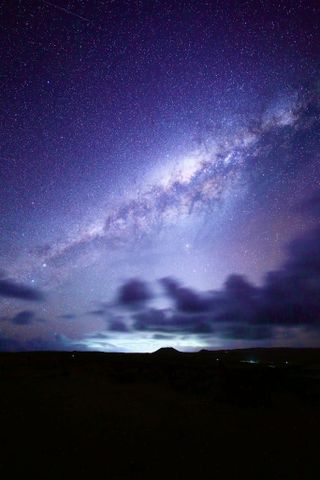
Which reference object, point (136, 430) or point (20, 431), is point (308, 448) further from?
point (20, 431)

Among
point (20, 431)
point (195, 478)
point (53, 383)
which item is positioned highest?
point (53, 383)

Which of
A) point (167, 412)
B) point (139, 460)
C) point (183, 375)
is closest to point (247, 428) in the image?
point (167, 412)

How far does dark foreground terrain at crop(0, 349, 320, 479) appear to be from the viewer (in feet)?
33.2

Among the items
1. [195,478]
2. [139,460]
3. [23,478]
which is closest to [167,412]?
[139,460]

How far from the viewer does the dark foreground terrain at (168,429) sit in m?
10.1

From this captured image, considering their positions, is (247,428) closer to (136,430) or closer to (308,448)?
(308,448)

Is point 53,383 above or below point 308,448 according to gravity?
above

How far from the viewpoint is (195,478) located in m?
9.44

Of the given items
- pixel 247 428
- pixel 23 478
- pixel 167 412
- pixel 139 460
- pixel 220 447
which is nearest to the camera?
pixel 23 478

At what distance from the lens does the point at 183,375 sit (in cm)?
2595

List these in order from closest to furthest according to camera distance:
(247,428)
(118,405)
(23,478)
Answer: (23,478), (247,428), (118,405)

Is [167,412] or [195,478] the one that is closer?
[195,478]

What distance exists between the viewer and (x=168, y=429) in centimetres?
1392

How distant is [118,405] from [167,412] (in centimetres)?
289
